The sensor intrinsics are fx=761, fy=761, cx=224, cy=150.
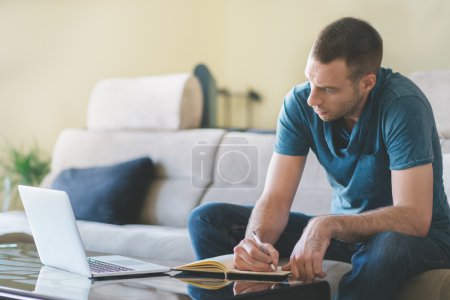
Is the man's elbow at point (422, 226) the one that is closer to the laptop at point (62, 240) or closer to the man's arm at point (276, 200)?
the man's arm at point (276, 200)

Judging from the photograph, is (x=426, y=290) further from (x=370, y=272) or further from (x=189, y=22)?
(x=189, y=22)

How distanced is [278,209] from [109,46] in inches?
106

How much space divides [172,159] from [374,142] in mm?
1560

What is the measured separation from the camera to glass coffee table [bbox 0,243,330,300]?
1463 mm

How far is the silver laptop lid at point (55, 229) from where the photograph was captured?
1662mm

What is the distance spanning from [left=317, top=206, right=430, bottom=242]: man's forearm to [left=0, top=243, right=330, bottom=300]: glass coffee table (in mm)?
193

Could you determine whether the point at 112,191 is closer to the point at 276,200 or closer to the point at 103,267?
the point at 276,200

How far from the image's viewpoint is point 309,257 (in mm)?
1671

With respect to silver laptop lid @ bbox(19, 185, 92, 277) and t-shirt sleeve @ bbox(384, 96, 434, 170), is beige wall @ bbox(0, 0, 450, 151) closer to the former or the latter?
t-shirt sleeve @ bbox(384, 96, 434, 170)

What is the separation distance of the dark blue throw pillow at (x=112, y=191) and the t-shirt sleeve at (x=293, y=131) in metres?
1.28

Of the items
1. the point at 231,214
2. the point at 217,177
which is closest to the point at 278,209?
the point at 231,214

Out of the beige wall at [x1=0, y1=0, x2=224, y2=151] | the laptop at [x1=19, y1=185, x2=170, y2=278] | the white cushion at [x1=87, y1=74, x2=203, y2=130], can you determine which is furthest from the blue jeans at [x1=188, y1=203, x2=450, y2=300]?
the beige wall at [x1=0, y1=0, x2=224, y2=151]

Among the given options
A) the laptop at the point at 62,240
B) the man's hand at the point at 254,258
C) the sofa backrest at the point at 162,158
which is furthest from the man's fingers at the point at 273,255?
the sofa backrest at the point at 162,158

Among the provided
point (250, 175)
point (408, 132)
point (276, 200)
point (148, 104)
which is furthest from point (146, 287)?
point (148, 104)
